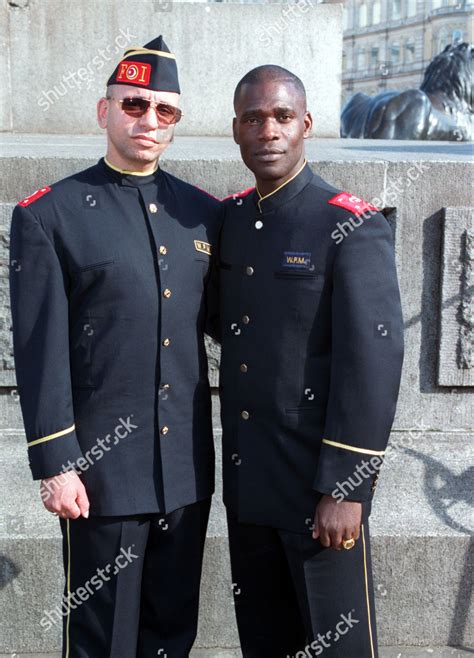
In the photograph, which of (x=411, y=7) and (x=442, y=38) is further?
(x=411, y=7)

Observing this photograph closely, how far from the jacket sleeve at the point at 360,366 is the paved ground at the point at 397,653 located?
3.93 ft

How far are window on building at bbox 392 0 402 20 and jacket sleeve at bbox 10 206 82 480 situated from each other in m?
70.1

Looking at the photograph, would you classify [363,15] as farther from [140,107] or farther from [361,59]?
[140,107]

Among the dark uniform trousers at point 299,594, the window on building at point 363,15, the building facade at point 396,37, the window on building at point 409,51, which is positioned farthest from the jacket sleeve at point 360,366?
the window on building at point 363,15

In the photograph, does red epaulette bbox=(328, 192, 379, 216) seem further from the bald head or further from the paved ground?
the paved ground

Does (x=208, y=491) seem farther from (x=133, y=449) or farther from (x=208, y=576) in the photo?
(x=208, y=576)

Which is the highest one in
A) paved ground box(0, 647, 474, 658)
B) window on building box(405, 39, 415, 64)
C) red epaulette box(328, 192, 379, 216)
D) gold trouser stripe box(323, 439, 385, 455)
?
window on building box(405, 39, 415, 64)

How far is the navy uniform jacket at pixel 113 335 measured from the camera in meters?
2.17

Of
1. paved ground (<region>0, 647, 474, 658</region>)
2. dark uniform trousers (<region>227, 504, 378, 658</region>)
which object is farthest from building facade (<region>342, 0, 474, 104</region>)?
dark uniform trousers (<region>227, 504, 378, 658</region>)

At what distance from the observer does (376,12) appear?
223 ft

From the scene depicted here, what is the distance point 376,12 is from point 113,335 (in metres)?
71.9

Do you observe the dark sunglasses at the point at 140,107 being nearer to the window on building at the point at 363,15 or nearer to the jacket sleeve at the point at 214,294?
the jacket sleeve at the point at 214,294

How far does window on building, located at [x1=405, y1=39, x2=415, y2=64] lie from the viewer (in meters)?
63.3

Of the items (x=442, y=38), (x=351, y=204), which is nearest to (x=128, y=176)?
(x=351, y=204)
